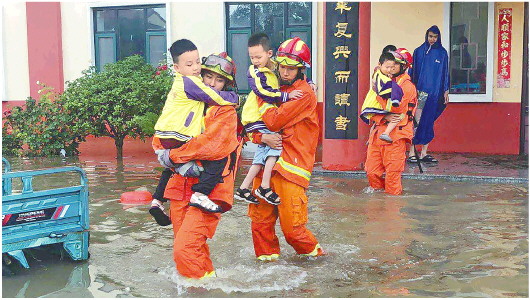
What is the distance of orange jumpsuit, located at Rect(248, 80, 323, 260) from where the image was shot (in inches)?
207

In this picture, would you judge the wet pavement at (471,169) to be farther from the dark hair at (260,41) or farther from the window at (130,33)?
the dark hair at (260,41)

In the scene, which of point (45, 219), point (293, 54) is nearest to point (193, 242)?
point (45, 219)

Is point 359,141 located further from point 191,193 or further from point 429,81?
point 191,193

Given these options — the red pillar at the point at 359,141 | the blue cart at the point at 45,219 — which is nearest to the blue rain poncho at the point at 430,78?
the red pillar at the point at 359,141

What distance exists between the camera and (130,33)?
13797 mm

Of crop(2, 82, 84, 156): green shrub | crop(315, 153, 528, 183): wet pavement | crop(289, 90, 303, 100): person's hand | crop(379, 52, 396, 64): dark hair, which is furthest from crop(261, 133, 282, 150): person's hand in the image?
crop(2, 82, 84, 156): green shrub

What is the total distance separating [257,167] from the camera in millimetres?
A: 5617

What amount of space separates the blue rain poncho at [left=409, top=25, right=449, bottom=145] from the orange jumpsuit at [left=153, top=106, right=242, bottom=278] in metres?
6.34

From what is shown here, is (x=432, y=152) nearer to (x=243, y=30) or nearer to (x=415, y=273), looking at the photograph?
(x=243, y=30)

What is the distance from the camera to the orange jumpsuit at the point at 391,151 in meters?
8.23

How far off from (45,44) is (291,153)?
395 inches

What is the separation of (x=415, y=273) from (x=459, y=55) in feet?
24.2

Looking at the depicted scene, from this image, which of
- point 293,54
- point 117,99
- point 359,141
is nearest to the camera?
point 293,54

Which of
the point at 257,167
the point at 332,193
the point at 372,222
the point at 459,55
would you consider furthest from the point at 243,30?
the point at 257,167
